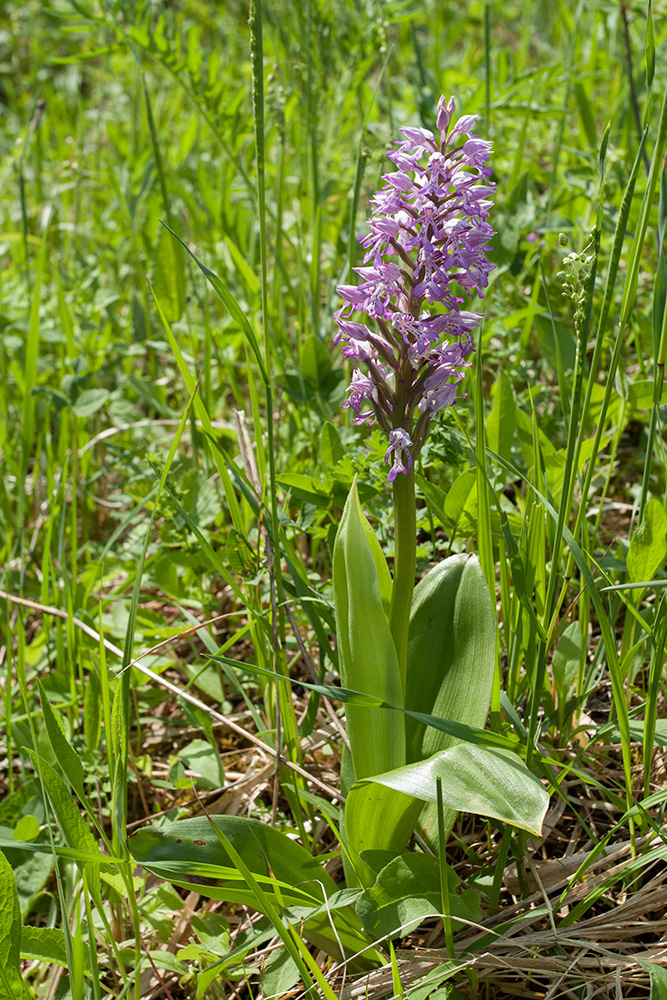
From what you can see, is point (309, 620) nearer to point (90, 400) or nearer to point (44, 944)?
point (44, 944)

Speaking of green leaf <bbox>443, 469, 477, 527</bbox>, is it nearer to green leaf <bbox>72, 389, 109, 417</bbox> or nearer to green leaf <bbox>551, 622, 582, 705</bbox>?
green leaf <bbox>551, 622, 582, 705</bbox>

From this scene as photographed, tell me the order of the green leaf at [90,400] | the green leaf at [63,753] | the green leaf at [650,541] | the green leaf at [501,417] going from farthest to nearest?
the green leaf at [90,400] < the green leaf at [501,417] < the green leaf at [650,541] < the green leaf at [63,753]

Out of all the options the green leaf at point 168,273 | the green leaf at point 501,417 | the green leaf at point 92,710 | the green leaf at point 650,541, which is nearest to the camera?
the green leaf at point 650,541

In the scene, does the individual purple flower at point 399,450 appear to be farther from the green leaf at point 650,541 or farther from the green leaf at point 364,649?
the green leaf at point 650,541

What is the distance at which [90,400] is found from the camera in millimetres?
2732

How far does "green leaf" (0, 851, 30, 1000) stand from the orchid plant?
0.67ft

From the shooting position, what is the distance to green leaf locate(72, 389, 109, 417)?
106 inches

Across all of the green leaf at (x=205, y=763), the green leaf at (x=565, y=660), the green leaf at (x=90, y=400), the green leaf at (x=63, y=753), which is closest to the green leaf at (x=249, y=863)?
the green leaf at (x=63, y=753)

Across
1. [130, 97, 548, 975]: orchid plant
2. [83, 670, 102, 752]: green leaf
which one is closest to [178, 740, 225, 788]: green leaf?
[83, 670, 102, 752]: green leaf

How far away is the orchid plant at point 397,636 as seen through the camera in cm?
126

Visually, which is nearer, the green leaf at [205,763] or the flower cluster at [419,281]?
the flower cluster at [419,281]

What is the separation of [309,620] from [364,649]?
478mm

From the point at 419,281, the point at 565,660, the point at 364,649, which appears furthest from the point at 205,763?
the point at 419,281

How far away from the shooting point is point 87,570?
2500mm
